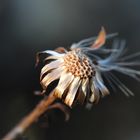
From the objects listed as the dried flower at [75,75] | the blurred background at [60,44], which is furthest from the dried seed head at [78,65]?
the blurred background at [60,44]

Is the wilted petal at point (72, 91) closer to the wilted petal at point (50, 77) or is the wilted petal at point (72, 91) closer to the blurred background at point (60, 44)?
the wilted petal at point (50, 77)

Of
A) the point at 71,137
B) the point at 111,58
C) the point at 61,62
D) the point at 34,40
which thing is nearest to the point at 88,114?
the point at 71,137

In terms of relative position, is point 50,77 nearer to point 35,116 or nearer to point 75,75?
point 75,75

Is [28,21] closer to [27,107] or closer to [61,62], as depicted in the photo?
[27,107]

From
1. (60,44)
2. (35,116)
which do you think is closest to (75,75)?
(35,116)

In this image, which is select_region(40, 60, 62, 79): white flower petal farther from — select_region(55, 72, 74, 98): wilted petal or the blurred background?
the blurred background

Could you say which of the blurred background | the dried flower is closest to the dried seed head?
the dried flower
